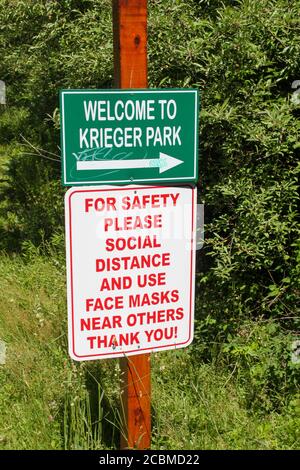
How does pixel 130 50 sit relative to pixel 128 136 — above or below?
above

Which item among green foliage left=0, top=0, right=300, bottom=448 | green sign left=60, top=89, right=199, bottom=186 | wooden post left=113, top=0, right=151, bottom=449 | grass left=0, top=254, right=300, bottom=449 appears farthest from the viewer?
green foliage left=0, top=0, right=300, bottom=448

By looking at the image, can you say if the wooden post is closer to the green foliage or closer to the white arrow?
the white arrow

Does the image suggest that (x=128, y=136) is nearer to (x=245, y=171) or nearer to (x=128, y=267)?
(x=128, y=267)

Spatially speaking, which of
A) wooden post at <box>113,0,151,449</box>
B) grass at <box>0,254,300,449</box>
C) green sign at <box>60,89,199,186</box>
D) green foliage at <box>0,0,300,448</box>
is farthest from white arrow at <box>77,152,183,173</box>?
green foliage at <box>0,0,300,448</box>

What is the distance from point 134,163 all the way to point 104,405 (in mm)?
1610

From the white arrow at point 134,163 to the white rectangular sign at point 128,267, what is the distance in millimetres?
102

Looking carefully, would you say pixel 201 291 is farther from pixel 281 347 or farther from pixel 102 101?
pixel 102 101

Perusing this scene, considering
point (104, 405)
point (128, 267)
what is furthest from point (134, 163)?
point (104, 405)

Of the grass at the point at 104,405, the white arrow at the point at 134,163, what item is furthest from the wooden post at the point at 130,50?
the white arrow at the point at 134,163

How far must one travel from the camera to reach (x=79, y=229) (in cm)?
304

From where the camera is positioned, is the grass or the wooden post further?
the grass

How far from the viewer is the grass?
3.56m

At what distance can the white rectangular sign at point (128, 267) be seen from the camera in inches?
120

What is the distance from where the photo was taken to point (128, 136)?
2988 mm
